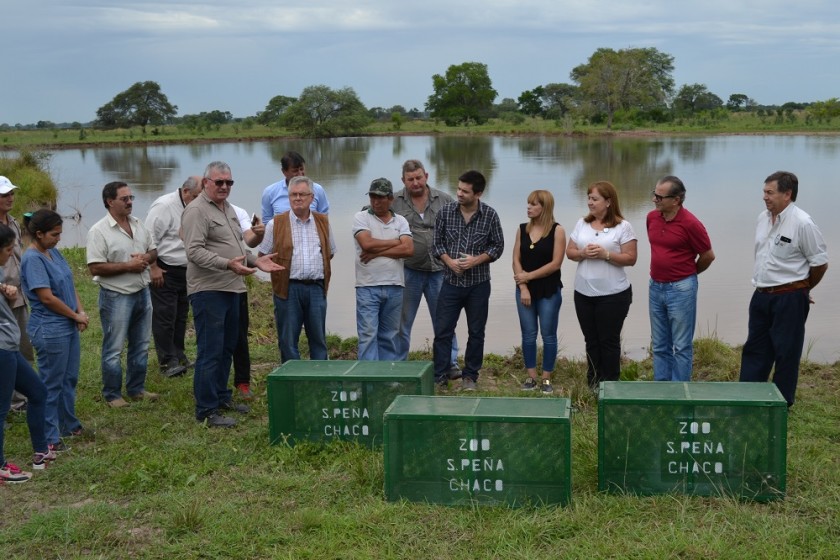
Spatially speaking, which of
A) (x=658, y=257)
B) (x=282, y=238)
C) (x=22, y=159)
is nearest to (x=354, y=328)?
(x=282, y=238)

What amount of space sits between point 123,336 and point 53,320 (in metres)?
0.81

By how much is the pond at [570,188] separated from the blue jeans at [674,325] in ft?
5.45

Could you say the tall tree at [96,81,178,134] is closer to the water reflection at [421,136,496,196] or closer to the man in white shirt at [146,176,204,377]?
the water reflection at [421,136,496,196]

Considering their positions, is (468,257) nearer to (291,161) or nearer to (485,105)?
(291,161)

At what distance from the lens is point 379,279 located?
660 cm

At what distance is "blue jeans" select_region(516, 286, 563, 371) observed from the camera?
6.57 m

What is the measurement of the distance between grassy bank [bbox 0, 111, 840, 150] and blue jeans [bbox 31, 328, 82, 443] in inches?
1792

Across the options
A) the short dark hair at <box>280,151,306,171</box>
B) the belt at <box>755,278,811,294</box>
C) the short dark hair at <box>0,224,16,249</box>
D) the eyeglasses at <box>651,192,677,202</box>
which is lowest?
the belt at <box>755,278,811,294</box>

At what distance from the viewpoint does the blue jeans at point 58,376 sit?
530 centimetres

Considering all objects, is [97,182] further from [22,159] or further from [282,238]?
[282,238]

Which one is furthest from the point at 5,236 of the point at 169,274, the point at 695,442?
the point at 695,442

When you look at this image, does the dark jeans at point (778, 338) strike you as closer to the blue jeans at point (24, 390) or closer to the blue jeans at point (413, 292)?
the blue jeans at point (413, 292)

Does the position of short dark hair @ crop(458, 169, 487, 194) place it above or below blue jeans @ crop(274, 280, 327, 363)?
above

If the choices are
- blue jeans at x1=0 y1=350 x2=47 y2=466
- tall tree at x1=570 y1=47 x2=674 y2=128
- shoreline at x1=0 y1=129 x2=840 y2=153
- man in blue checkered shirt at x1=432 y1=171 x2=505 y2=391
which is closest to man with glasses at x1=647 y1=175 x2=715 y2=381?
man in blue checkered shirt at x1=432 y1=171 x2=505 y2=391
